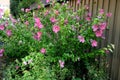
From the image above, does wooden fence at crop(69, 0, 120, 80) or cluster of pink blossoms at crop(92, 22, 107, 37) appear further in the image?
wooden fence at crop(69, 0, 120, 80)

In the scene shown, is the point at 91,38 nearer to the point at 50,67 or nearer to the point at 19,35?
the point at 50,67

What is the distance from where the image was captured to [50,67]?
324 cm

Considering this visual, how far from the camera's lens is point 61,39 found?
3.21 meters

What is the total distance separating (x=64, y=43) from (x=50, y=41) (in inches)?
11.8

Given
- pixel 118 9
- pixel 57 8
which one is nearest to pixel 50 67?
pixel 57 8

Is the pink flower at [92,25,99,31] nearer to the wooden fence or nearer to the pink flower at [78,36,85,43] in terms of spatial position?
the pink flower at [78,36,85,43]

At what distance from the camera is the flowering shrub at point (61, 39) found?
10.2ft

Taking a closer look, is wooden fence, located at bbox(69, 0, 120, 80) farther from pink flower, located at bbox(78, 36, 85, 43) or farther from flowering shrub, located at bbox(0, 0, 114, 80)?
pink flower, located at bbox(78, 36, 85, 43)

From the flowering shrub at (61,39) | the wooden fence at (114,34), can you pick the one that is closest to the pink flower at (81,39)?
the flowering shrub at (61,39)

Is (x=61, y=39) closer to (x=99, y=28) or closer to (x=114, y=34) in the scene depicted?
(x=99, y=28)

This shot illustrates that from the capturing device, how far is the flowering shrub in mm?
3119

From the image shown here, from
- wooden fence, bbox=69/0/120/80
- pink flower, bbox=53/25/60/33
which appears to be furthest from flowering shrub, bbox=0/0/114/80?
wooden fence, bbox=69/0/120/80

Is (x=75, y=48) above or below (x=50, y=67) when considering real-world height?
above

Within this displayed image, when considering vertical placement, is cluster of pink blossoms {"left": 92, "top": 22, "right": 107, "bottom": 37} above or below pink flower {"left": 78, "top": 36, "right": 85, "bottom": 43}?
above
